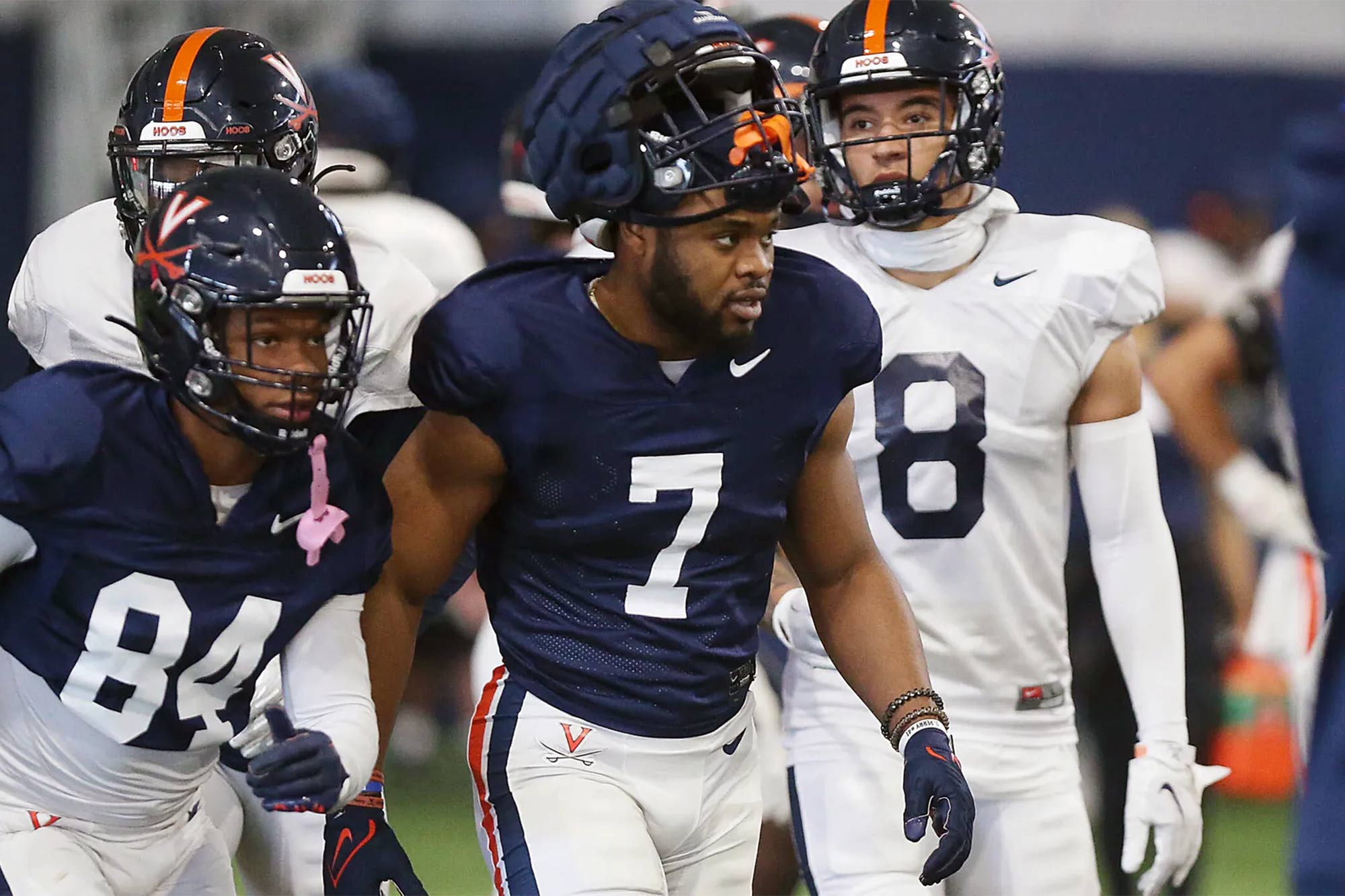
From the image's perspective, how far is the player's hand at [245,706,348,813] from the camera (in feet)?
7.23

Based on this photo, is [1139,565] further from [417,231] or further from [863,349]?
[417,231]

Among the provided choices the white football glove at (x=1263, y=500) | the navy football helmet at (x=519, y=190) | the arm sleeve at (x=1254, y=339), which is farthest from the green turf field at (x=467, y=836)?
the navy football helmet at (x=519, y=190)

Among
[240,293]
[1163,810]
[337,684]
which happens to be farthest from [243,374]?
[1163,810]

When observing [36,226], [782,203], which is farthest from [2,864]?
[36,226]

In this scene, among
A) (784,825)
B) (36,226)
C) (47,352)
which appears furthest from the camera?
(36,226)

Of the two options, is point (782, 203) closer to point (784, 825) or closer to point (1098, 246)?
point (1098, 246)

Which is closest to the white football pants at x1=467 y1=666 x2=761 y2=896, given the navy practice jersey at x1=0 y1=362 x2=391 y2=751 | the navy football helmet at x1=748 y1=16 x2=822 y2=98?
the navy practice jersey at x1=0 y1=362 x2=391 y2=751

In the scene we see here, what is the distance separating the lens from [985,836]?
2.97 meters

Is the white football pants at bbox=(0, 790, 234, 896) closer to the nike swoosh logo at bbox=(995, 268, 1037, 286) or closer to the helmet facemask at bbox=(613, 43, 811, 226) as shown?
the helmet facemask at bbox=(613, 43, 811, 226)

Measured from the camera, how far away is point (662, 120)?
7.93ft

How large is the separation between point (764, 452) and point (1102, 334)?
2.50 ft

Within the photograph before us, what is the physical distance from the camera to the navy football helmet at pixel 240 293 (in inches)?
90.9

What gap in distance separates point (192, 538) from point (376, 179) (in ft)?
8.30

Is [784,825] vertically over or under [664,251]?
under
